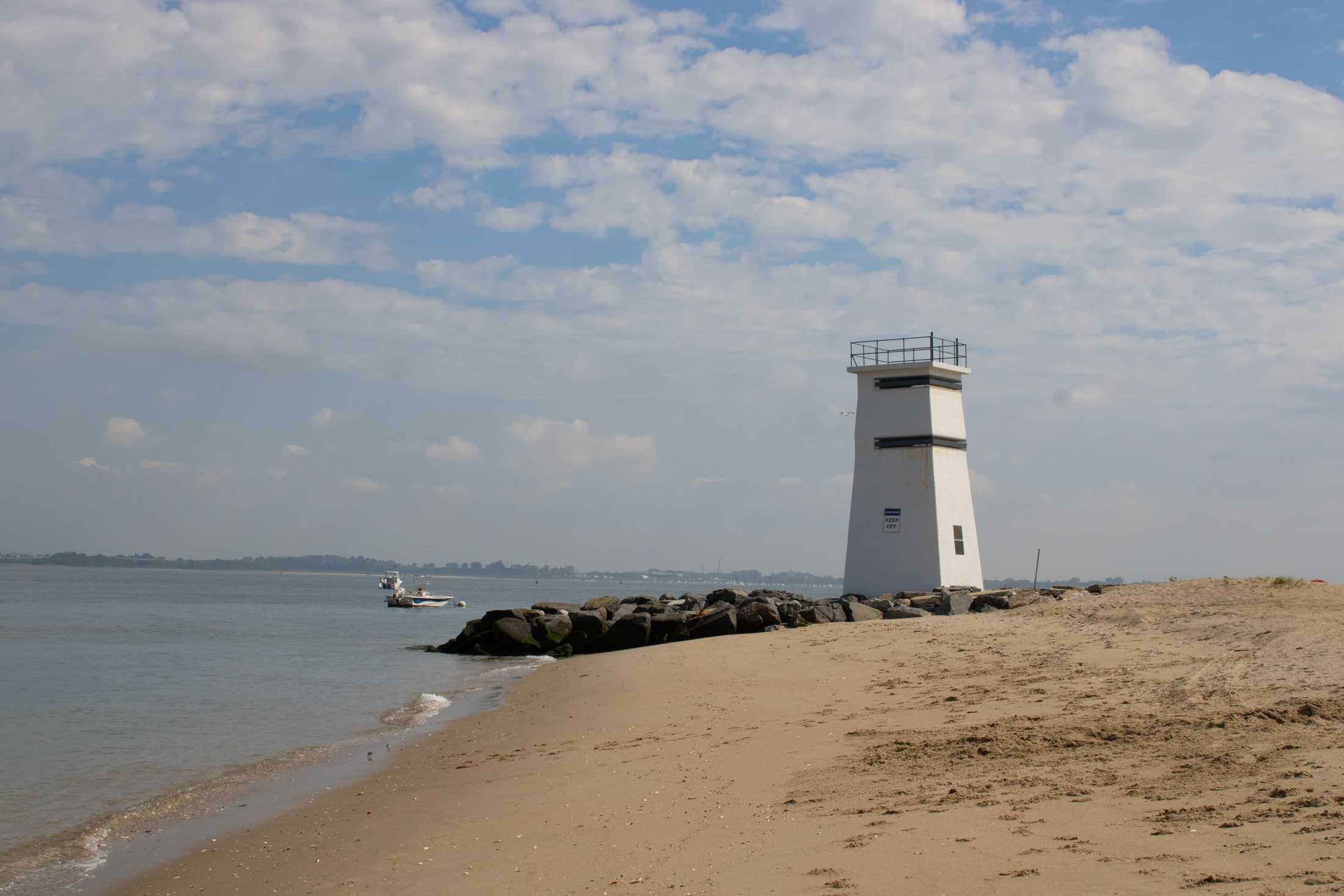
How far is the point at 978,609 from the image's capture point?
73.2 feet

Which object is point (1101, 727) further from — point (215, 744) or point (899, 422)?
point (899, 422)

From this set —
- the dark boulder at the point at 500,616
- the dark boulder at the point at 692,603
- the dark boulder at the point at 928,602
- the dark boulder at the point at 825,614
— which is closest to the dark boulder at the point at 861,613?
the dark boulder at the point at 825,614

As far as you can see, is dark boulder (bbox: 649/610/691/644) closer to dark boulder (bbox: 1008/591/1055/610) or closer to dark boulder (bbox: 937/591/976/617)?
dark boulder (bbox: 937/591/976/617)

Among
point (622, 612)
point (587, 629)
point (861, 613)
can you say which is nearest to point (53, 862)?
point (861, 613)

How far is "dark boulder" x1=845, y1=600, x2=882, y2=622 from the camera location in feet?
75.2

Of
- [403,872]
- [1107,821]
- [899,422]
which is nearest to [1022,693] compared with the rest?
[1107,821]

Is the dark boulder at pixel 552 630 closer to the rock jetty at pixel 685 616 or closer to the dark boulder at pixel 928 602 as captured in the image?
the rock jetty at pixel 685 616

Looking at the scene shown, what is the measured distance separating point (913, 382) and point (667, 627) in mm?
8872

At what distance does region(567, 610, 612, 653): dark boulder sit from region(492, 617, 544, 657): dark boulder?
114 cm

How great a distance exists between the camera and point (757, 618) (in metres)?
24.8

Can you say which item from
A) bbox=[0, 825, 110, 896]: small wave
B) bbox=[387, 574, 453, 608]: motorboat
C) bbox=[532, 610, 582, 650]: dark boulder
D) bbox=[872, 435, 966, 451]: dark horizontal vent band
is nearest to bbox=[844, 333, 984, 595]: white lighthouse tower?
bbox=[872, 435, 966, 451]: dark horizontal vent band

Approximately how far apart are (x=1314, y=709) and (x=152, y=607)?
204ft

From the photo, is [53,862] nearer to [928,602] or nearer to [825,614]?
[825,614]

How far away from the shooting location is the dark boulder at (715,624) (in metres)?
24.9
